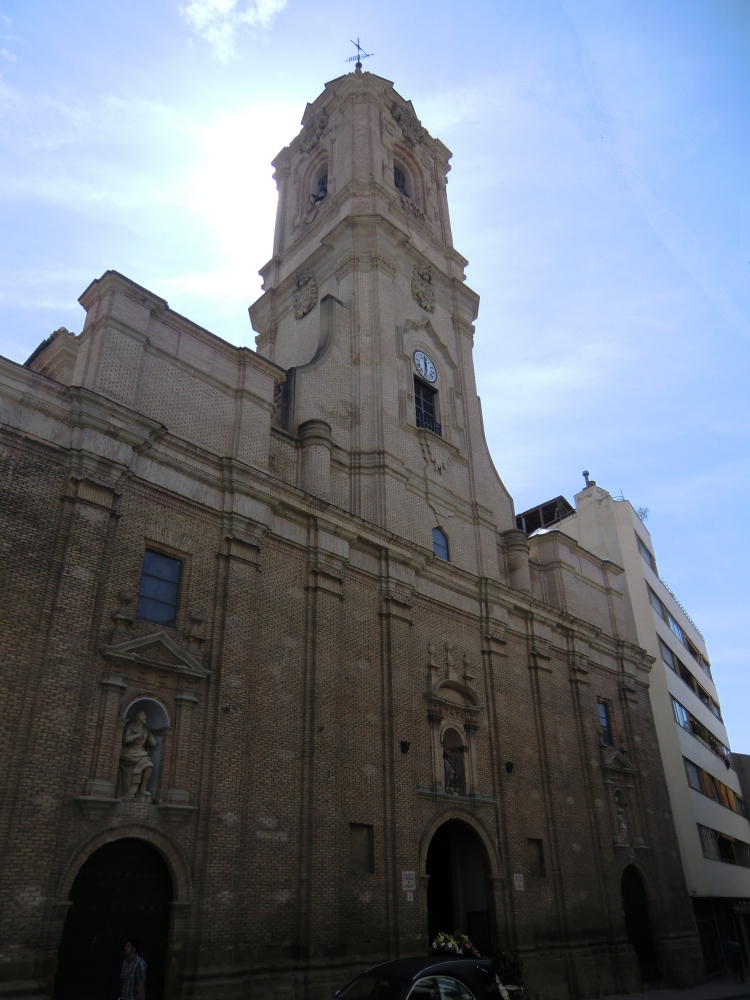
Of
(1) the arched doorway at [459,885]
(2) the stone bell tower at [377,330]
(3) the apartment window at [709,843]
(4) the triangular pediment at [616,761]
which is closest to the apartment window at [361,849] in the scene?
(1) the arched doorway at [459,885]

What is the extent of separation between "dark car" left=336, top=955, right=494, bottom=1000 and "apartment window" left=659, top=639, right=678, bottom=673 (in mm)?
25986

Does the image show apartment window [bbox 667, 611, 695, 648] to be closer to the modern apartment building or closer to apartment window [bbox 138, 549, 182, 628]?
the modern apartment building

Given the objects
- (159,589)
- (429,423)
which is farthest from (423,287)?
(159,589)

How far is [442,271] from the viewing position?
30.1 meters

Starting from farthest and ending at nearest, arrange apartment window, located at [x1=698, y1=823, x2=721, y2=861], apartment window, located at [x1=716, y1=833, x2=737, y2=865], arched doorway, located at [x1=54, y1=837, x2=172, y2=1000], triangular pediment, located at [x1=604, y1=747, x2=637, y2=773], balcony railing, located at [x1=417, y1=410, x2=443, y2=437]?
apartment window, located at [x1=716, y1=833, x2=737, y2=865]
apartment window, located at [x1=698, y1=823, x2=721, y2=861]
triangular pediment, located at [x1=604, y1=747, x2=637, y2=773]
balcony railing, located at [x1=417, y1=410, x2=443, y2=437]
arched doorway, located at [x1=54, y1=837, x2=172, y2=1000]

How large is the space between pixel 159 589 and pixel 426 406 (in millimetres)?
13525

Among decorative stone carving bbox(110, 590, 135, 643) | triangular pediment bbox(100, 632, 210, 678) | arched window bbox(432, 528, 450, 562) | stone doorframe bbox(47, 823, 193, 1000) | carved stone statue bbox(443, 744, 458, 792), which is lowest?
stone doorframe bbox(47, 823, 193, 1000)

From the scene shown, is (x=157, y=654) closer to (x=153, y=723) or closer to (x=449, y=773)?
(x=153, y=723)

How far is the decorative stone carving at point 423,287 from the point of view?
28578 millimetres

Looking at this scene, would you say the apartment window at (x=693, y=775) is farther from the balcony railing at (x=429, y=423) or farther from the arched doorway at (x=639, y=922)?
the balcony railing at (x=429, y=423)

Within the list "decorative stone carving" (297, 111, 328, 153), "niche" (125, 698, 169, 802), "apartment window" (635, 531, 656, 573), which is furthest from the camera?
"apartment window" (635, 531, 656, 573)

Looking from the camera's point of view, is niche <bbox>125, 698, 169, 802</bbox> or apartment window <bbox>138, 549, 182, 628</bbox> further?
apartment window <bbox>138, 549, 182, 628</bbox>

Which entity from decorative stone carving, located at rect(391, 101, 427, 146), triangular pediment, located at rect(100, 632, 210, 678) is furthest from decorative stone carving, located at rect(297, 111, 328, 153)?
triangular pediment, located at rect(100, 632, 210, 678)

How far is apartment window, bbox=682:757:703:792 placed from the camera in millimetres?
33344
